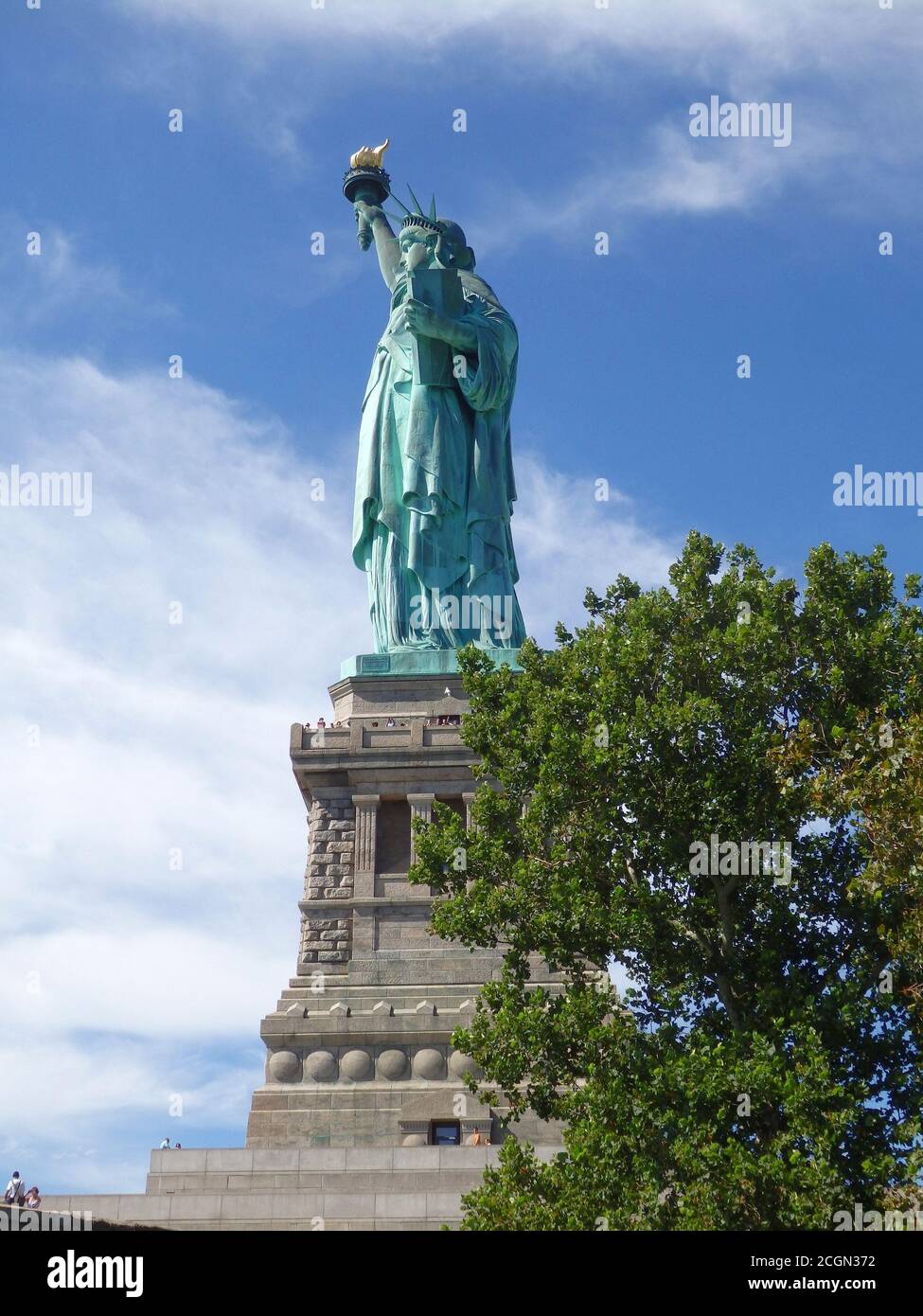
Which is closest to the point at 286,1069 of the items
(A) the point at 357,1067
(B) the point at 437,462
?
(A) the point at 357,1067

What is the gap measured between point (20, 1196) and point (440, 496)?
19.3m

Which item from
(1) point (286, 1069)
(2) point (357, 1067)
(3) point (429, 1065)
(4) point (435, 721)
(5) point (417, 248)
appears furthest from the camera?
(5) point (417, 248)

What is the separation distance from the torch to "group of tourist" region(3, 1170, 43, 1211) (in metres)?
25.1

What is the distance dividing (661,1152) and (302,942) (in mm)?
13098

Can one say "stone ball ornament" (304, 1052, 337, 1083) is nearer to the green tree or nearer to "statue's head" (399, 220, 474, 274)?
the green tree

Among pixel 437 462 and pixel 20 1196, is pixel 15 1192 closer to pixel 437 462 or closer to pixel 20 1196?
pixel 20 1196

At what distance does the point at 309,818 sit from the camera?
1374 inches

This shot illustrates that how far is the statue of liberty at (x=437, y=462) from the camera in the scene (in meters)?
38.8

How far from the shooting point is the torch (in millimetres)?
42875

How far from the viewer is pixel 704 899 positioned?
22.6 m

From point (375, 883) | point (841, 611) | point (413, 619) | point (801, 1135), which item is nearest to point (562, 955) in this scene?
point (801, 1135)

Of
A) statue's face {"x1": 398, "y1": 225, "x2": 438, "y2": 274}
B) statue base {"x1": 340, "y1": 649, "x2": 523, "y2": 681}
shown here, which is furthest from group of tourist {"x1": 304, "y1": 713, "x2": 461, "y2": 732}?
statue's face {"x1": 398, "y1": 225, "x2": 438, "y2": 274}

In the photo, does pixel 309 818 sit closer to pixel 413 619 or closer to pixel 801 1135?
pixel 413 619

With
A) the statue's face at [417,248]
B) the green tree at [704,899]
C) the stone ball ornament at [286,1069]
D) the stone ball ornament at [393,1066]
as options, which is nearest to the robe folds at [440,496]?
the statue's face at [417,248]
